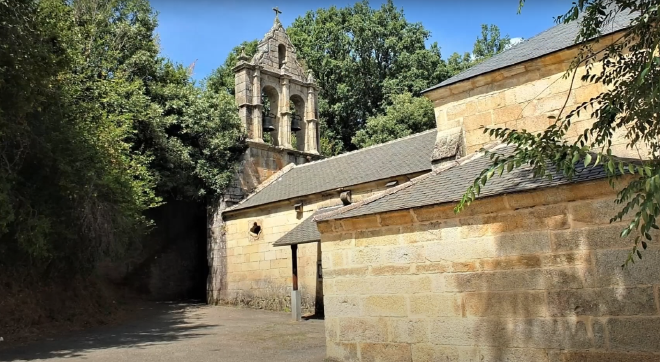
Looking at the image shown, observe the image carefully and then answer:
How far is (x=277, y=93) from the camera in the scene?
19.6 meters

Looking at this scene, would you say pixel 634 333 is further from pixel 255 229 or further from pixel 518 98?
pixel 255 229

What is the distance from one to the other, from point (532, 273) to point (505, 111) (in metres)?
4.56

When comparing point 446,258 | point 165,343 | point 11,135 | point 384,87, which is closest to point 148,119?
point 11,135

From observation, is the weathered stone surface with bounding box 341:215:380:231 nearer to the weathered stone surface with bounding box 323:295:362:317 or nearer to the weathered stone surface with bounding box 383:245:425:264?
the weathered stone surface with bounding box 383:245:425:264

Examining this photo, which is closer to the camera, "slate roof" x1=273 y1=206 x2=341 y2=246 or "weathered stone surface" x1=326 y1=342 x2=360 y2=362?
"weathered stone surface" x1=326 y1=342 x2=360 y2=362

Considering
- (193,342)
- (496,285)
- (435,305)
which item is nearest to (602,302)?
(496,285)

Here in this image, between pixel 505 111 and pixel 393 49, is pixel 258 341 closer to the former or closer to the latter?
pixel 505 111

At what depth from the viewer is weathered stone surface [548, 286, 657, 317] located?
188 inches

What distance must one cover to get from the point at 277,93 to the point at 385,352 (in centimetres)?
1467

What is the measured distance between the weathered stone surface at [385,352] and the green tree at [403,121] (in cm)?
1990

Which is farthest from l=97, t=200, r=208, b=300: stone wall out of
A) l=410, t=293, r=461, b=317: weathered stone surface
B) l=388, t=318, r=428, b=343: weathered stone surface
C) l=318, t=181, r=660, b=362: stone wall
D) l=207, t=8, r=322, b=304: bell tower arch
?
l=410, t=293, r=461, b=317: weathered stone surface

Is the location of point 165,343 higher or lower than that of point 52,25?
lower

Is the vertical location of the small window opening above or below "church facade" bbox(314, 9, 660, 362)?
above

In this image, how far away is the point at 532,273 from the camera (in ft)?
17.6
